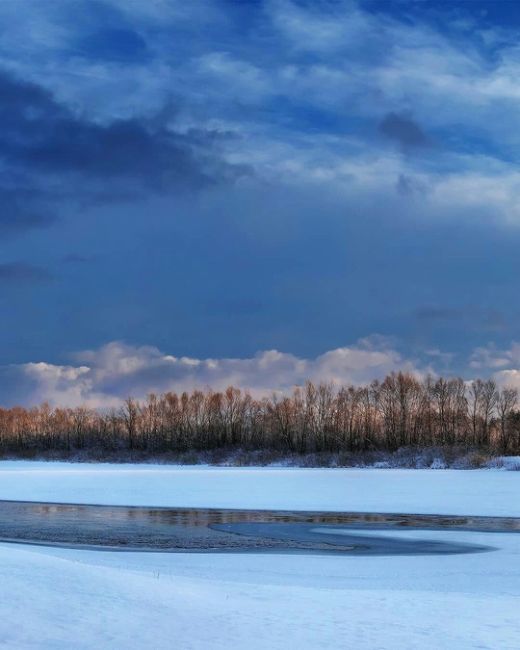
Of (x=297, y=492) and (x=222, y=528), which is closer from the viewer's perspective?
(x=222, y=528)

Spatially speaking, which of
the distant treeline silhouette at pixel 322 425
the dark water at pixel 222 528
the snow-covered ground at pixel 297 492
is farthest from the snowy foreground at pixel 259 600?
the distant treeline silhouette at pixel 322 425

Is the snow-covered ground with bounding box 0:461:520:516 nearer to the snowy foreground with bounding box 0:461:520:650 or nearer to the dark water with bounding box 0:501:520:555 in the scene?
the dark water with bounding box 0:501:520:555

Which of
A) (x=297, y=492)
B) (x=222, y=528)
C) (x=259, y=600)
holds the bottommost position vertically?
(x=222, y=528)

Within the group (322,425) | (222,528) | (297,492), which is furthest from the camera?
(322,425)

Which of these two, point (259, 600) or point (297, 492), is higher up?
point (259, 600)

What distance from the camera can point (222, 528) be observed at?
24.2 m

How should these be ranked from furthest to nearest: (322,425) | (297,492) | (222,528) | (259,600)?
(322,425)
(297,492)
(222,528)
(259,600)

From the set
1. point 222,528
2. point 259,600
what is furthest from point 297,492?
point 259,600

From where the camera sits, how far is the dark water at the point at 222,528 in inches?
790

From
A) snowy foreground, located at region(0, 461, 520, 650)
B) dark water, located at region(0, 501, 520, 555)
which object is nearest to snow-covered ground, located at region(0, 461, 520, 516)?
dark water, located at region(0, 501, 520, 555)

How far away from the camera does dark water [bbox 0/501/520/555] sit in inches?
790

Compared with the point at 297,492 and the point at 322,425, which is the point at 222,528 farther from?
the point at 322,425

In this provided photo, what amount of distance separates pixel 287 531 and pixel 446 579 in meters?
8.87

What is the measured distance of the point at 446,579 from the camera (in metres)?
15.1
